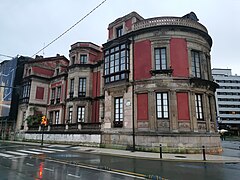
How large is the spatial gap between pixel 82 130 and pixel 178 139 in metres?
11.0

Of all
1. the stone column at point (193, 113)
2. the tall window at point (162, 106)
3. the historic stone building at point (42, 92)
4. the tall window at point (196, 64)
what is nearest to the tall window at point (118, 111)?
the tall window at point (162, 106)

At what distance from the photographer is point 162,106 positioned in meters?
17.3

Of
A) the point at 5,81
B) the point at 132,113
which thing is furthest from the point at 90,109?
the point at 5,81

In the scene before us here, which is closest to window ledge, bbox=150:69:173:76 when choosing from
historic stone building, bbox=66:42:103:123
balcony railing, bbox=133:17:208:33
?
balcony railing, bbox=133:17:208:33

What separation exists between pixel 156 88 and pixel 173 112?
265 cm

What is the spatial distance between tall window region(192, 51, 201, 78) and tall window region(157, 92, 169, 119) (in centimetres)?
385

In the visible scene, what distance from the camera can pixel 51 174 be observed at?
26.1 ft

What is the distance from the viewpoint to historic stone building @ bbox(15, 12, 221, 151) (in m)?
16.8

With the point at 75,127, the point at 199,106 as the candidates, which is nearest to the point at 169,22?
the point at 199,106

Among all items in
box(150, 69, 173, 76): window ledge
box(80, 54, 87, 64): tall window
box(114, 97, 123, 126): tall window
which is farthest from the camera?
box(80, 54, 87, 64): tall window

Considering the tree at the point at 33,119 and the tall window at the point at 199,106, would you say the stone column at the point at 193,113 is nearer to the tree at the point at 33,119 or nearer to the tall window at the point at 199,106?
the tall window at the point at 199,106

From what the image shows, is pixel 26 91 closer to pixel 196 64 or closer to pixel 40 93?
pixel 40 93

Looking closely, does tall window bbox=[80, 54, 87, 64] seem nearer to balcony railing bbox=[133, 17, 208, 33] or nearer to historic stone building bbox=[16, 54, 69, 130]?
historic stone building bbox=[16, 54, 69, 130]

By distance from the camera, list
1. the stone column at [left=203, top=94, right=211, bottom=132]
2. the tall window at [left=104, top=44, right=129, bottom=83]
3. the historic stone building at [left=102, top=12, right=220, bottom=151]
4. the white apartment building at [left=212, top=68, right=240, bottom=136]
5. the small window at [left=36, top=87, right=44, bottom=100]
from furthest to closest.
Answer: the white apartment building at [left=212, top=68, right=240, bottom=136], the small window at [left=36, top=87, right=44, bottom=100], the tall window at [left=104, top=44, right=129, bottom=83], the stone column at [left=203, top=94, right=211, bottom=132], the historic stone building at [left=102, top=12, right=220, bottom=151]
